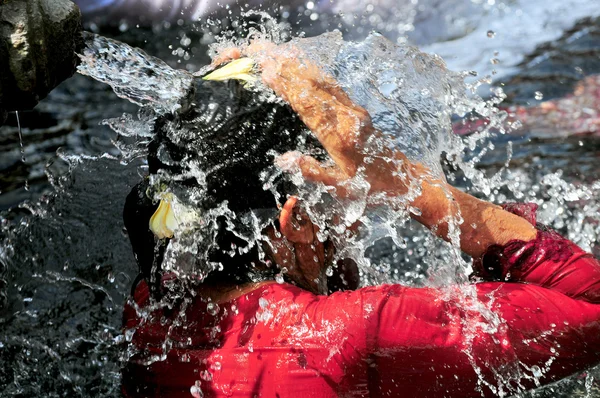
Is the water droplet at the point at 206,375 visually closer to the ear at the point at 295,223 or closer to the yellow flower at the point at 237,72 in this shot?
the ear at the point at 295,223

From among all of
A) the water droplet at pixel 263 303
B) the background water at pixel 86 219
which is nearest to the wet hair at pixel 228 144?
the water droplet at pixel 263 303

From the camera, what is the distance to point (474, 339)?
1.90 m

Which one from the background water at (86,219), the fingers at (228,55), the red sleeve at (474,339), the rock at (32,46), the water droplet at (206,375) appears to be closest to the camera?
the rock at (32,46)

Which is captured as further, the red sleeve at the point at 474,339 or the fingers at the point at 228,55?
the fingers at the point at 228,55

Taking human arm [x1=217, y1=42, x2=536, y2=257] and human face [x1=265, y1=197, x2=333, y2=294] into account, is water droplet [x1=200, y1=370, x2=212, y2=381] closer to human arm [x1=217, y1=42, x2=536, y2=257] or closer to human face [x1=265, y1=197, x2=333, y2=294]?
human face [x1=265, y1=197, x2=333, y2=294]

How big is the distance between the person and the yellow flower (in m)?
0.04

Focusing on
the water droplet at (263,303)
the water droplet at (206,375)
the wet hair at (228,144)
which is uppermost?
the wet hair at (228,144)

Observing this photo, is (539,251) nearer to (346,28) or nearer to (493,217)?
(493,217)

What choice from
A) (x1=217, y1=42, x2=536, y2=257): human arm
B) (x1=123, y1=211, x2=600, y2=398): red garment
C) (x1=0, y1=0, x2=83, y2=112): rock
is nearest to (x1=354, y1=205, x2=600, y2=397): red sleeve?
(x1=123, y1=211, x2=600, y2=398): red garment

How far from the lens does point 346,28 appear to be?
6539 mm

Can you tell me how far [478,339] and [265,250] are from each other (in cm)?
67

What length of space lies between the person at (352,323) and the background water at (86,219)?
733 millimetres

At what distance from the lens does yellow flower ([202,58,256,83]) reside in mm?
2014

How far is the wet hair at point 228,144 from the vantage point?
1965 millimetres
